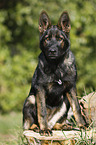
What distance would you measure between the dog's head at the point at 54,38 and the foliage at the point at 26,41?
796cm

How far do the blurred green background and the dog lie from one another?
7914 mm

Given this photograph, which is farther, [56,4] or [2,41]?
[2,41]

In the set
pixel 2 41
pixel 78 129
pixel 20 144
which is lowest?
pixel 20 144

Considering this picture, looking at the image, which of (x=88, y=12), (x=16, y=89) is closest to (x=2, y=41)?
(x=16, y=89)

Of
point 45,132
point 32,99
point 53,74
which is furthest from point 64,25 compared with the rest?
point 45,132

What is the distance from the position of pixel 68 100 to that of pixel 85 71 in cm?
1013

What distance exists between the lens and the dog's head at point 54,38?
3586 millimetres

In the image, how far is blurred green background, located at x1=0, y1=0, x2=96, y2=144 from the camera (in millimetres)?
12102

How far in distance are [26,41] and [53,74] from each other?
34.1 feet

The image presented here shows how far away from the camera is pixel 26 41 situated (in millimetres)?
13922

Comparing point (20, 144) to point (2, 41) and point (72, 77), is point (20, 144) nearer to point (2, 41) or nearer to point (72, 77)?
point (72, 77)

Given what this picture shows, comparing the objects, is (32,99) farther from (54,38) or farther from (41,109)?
(54,38)

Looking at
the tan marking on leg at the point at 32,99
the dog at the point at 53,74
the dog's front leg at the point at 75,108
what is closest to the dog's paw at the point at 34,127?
the dog at the point at 53,74

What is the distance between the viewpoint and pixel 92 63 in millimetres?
14336
